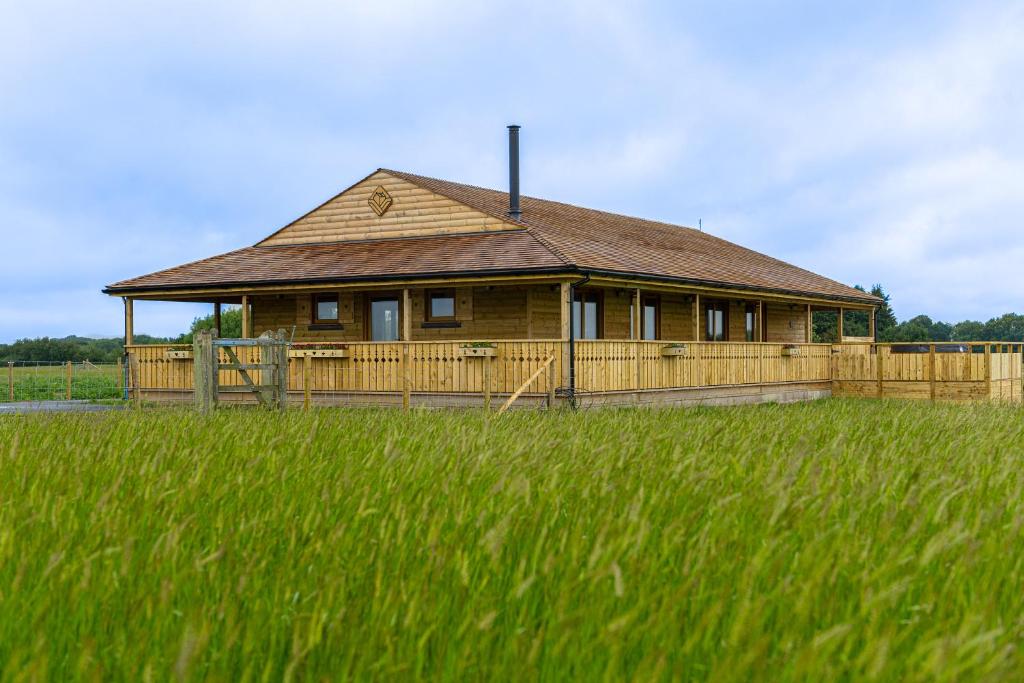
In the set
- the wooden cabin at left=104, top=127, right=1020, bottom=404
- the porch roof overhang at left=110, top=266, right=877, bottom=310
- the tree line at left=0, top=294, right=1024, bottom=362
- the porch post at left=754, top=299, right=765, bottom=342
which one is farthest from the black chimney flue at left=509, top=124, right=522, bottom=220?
the tree line at left=0, top=294, right=1024, bottom=362

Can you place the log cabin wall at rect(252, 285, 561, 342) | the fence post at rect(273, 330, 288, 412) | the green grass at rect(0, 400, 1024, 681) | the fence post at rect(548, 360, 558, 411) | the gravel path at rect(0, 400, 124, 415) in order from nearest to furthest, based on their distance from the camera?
the green grass at rect(0, 400, 1024, 681), the fence post at rect(273, 330, 288, 412), the gravel path at rect(0, 400, 124, 415), the fence post at rect(548, 360, 558, 411), the log cabin wall at rect(252, 285, 561, 342)

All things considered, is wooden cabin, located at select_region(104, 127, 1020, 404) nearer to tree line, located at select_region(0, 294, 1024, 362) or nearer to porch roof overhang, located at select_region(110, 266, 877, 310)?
porch roof overhang, located at select_region(110, 266, 877, 310)

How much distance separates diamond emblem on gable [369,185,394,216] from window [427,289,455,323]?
346 cm

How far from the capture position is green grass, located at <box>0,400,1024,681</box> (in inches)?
106

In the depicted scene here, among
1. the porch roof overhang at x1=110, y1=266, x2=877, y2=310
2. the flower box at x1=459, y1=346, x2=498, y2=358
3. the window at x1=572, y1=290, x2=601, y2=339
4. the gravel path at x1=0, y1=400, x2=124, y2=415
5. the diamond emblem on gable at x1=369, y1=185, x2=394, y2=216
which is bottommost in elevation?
the gravel path at x1=0, y1=400, x2=124, y2=415

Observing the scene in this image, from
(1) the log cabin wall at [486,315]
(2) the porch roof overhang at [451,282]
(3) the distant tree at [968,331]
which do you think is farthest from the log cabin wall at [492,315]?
(3) the distant tree at [968,331]

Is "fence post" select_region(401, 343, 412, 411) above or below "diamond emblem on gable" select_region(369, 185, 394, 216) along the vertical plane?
below

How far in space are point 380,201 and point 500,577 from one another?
25.3 metres

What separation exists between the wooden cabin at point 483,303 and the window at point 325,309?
45mm

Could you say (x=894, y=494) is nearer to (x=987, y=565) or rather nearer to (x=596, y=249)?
(x=987, y=565)

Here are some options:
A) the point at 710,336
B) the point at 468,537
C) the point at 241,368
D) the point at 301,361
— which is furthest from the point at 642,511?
the point at 710,336

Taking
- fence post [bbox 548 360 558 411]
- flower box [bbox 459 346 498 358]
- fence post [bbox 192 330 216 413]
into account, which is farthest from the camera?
flower box [bbox 459 346 498 358]

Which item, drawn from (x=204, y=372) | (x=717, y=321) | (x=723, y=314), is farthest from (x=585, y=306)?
(x=204, y=372)

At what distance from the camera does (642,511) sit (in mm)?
4492
